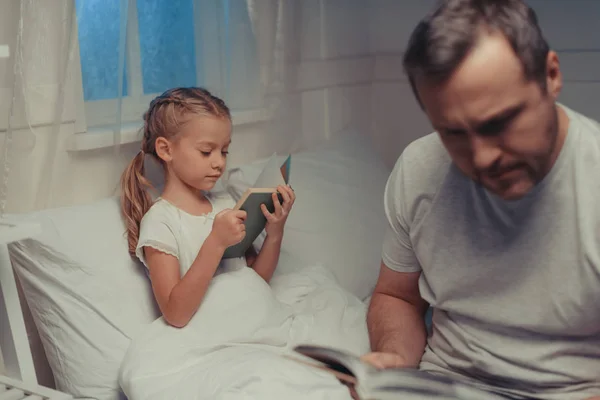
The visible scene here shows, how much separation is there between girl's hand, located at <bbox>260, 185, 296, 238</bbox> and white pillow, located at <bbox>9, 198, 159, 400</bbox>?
287 millimetres

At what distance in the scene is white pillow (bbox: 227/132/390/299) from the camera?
155 centimetres

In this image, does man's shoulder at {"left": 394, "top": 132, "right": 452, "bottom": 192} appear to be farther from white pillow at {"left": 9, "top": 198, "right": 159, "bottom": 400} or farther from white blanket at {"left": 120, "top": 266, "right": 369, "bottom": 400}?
white pillow at {"left": 9, "top": 198, "right": 159, "bottom": 400}

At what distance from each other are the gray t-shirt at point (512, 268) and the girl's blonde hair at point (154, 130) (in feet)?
1.33

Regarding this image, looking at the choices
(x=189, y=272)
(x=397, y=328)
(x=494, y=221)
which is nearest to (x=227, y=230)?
(x=189, y=272)

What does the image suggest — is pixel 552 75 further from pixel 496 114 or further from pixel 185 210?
pixel 185 210

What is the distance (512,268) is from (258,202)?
0.47 m

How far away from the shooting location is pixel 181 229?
1.22 m

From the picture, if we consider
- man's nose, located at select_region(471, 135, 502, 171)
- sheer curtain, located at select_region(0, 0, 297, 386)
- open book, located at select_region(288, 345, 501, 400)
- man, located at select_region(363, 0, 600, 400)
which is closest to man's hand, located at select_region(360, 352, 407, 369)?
man, located at select_region(363, 0, 600, 400)

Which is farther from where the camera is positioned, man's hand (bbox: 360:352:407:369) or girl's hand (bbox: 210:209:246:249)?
girl's hand (bbox: 210:209:246:249)

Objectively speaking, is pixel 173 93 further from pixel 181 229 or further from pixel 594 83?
pixel 594 83

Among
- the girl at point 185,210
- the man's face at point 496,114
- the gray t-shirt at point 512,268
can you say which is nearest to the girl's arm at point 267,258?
the girl at point 185,210

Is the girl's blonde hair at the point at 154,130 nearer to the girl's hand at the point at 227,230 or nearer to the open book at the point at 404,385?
the girl's hand at the point at 227,230

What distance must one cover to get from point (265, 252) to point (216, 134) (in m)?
0.26

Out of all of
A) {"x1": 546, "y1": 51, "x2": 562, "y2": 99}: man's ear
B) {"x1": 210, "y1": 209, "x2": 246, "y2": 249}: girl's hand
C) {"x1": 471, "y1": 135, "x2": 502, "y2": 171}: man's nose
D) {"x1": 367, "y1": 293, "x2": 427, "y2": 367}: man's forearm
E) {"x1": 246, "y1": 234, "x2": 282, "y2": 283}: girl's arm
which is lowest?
{"x1": 367, "y1": 293, "x2": 427, "y2": 367}: man's forearm
